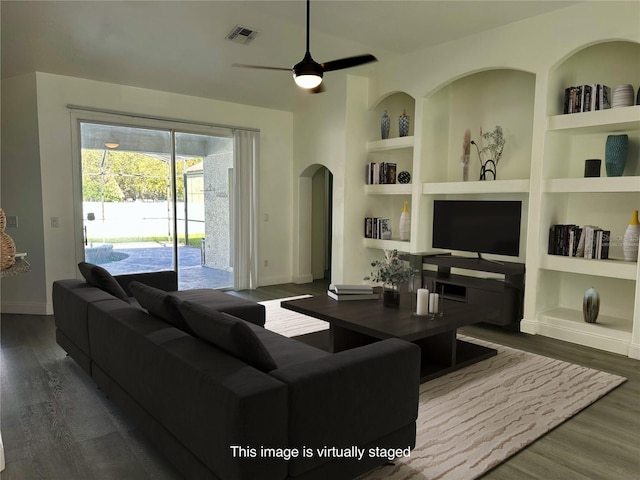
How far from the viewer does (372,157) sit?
6383 millimetres

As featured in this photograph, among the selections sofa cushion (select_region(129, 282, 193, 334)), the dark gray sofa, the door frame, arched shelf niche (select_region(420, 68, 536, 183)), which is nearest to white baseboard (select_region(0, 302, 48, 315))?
the door frame

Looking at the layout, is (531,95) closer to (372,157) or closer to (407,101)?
(407,101)

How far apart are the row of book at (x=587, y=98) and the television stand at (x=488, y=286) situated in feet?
5.29

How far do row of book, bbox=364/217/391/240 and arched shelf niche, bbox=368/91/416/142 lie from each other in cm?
114

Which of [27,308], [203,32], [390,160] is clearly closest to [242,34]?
[203,32]

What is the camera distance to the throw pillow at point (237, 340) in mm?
1935

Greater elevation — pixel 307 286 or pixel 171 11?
pixel 171 11

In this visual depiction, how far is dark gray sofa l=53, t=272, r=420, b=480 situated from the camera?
1661 mm

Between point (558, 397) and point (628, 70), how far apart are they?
3208 millimetres

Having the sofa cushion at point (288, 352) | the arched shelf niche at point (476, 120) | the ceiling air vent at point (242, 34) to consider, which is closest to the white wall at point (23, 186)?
the ceiling air vent at point (242, 34)

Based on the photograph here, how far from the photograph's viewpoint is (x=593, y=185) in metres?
4.06

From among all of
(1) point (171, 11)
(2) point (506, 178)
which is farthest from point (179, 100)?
(2) point (506, 178)

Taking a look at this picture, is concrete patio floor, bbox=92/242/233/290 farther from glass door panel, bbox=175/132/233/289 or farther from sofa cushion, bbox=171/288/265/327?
sofa cushion, bbox=171/288/265/327

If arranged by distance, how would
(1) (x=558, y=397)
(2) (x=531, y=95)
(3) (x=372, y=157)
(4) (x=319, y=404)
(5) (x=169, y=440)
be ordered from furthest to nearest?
1. (3) (x=372, y=157)
2. (2) (x=531, y=95)
3. (1) (x=558, y=397)
4. (5) (x=169, y=440)
5. (4) (x=319, y=404)
